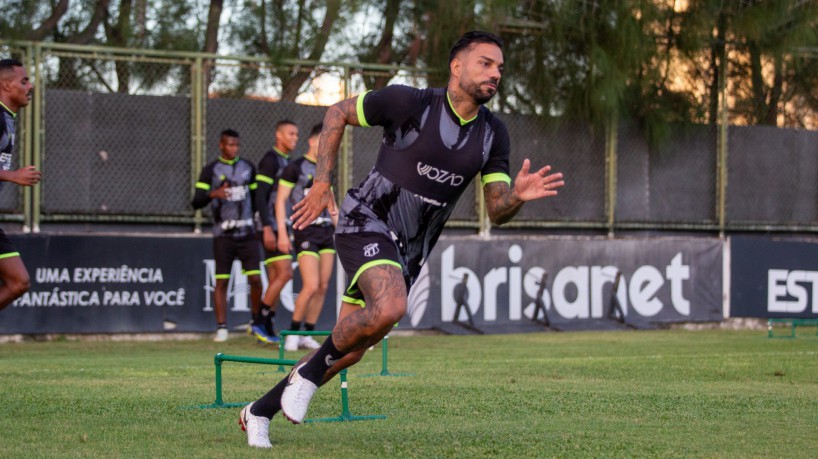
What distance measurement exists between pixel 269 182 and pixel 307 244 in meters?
1.17

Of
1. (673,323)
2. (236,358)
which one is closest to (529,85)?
(673,323)

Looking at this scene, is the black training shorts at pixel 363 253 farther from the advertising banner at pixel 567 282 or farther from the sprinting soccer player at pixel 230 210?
the advertising banner at pixel 567 282

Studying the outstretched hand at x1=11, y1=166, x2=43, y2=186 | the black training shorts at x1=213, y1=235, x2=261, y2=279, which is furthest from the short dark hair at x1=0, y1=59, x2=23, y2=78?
the black training shorts at x1=213, y1=235, x2=261, y2=279

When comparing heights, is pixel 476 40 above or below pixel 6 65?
below

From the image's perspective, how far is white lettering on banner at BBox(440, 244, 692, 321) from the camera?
1659 cm

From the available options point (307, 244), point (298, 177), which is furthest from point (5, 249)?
point (298, 177)

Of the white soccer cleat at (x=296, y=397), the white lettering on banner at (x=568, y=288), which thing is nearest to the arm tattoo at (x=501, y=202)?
the white soccer cleat at (x=296, y=397)

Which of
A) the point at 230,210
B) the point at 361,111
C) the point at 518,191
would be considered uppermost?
the point at 361,111

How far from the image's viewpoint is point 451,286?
1655cm

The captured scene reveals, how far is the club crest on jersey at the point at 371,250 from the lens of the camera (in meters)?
5.94

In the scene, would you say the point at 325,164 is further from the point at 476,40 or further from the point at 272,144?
the point at 272,144

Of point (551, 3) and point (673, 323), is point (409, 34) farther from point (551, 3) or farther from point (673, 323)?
point (673, 323)

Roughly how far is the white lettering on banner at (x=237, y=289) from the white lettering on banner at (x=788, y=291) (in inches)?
295

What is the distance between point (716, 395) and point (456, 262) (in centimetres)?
831
